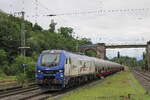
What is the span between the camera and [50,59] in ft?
70.2

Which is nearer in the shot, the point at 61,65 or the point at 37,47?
the point at 61,65

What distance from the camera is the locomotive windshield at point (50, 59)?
69.0ft

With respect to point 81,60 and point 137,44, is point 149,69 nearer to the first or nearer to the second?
point 137,44

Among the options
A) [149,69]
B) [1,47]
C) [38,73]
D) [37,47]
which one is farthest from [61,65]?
[149,69]

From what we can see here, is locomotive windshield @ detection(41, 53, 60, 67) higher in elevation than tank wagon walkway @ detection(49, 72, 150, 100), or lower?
higher

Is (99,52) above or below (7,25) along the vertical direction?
below

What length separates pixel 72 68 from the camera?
23500 mm

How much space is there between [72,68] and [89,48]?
9407cm

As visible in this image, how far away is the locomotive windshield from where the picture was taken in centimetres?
2103

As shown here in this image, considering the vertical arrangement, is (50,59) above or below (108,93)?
above

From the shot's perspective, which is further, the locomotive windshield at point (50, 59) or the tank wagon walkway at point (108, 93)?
the locomotive windshield at point (50, 59)

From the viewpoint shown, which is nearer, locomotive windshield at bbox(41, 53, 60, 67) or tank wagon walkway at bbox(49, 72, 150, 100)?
tank wagon walkway at bbox(49, 72, 150, 100)

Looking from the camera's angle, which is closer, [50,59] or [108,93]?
[108,93]

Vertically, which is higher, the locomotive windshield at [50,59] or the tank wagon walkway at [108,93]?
the locomotive windshield at [50,59]
